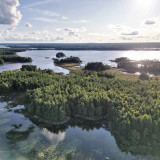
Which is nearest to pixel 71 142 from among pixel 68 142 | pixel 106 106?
pixel 68 142

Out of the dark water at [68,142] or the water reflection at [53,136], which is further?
the water reflection at [53,136]

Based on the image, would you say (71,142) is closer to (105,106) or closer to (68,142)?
(68,142)

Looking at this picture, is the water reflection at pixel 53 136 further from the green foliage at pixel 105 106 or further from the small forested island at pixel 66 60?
the small forested island at pixel 66 60

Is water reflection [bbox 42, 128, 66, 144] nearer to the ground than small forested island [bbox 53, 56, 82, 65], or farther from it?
nearer to the ground

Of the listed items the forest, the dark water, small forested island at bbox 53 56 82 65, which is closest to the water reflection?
the dark water

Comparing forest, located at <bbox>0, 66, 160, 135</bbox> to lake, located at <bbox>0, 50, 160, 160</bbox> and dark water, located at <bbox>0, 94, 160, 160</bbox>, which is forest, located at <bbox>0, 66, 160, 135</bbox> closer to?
lake, located at <bbox>0, 50, 160, 160</bbox>

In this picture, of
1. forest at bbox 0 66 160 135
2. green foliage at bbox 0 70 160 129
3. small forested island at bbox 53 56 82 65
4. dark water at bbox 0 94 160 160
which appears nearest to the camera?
dark water at bbox 0 94 160 160

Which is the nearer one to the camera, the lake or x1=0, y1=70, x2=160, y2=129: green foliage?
the lake

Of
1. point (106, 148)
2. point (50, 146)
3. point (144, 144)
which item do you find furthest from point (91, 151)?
point (144, 144)

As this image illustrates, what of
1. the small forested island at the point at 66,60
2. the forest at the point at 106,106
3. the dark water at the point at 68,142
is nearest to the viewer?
the dark water at the point at 68,142

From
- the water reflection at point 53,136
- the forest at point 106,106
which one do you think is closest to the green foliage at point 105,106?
the forest at point 106,106
